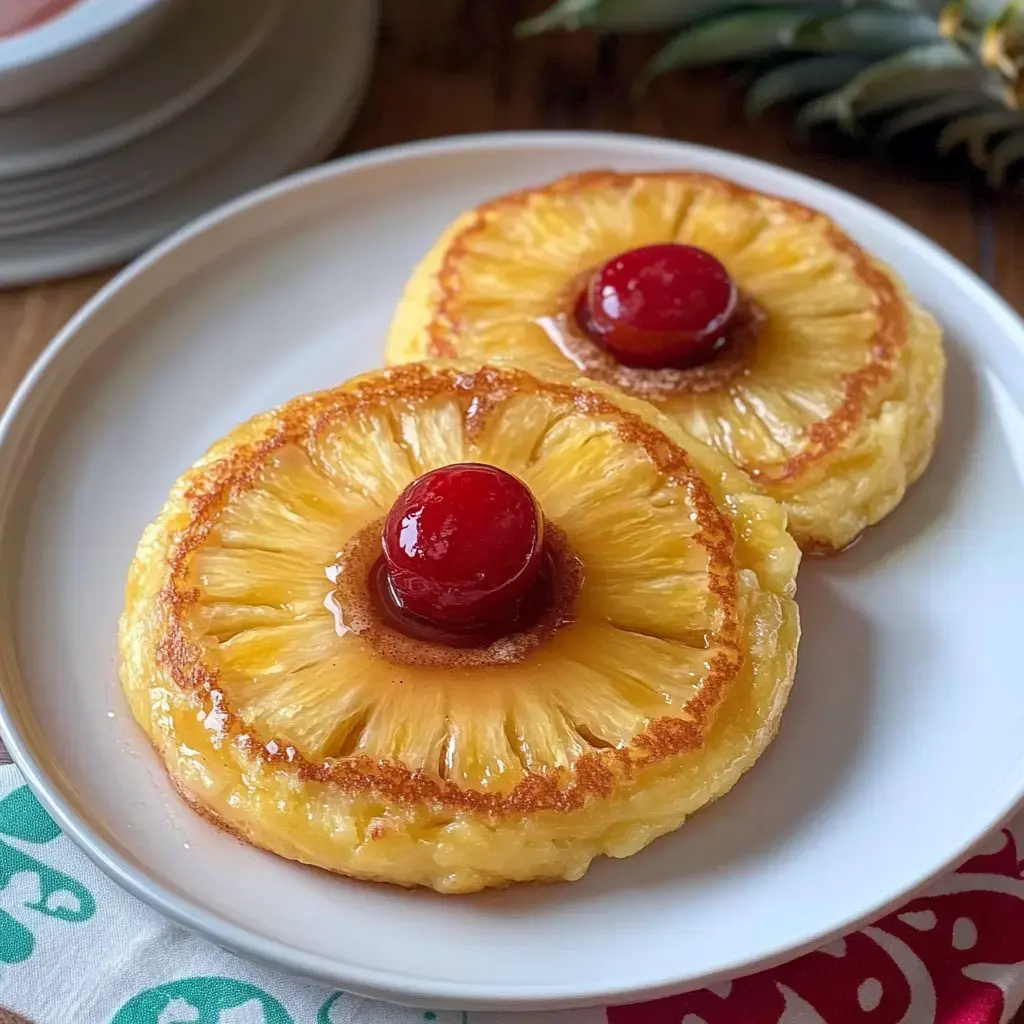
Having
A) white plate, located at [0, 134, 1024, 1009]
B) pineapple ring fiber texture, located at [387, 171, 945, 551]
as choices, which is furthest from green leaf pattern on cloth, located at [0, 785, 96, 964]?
pineapple ring fiber texture, located at [387, 171, 945, 551]

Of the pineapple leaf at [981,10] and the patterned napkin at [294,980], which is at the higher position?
the pineapple leaf at [981,10]

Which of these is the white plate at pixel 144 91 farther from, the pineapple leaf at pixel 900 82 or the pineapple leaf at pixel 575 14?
the pineapple leaf at pixel 900 82

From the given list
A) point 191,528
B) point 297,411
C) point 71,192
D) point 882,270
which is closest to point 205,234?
point 71,192

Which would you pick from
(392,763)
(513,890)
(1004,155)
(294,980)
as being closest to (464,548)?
(392,763)

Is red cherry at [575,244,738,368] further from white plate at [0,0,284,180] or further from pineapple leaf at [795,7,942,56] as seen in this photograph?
white plate at [0,0,284,180]

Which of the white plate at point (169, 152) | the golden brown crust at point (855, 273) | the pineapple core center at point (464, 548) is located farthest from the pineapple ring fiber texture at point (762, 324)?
the white plate at point (169, 152)
